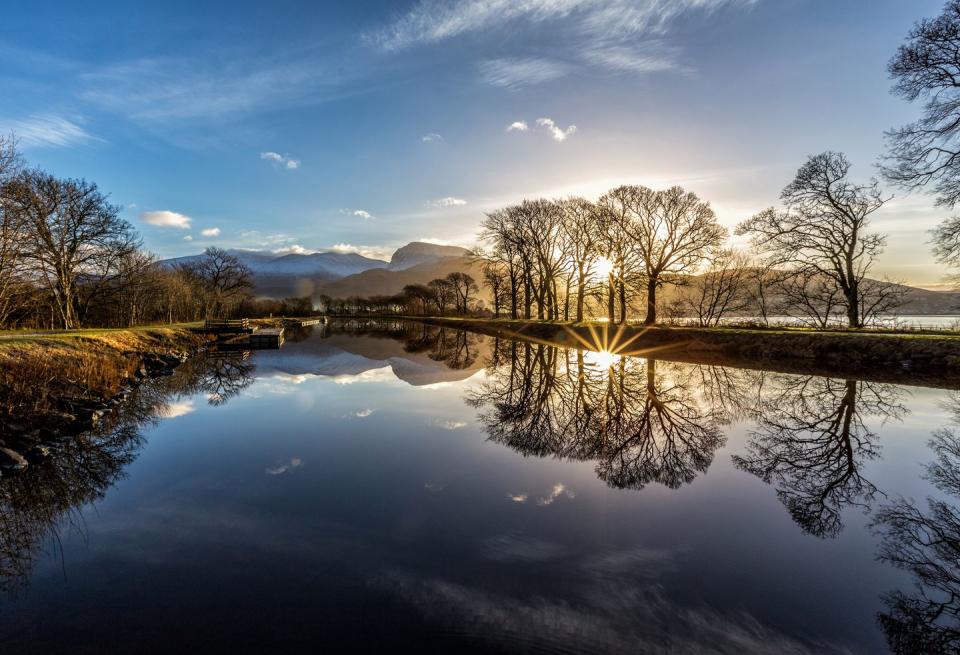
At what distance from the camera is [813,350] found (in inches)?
866

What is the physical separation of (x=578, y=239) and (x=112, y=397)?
1678 inches

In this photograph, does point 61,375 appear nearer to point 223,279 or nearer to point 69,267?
point 69,267

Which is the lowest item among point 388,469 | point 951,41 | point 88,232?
point 388,469

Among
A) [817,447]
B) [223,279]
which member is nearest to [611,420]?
[817,447]

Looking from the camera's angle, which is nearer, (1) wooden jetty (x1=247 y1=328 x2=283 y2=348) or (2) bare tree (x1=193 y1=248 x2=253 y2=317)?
(1) wooden jetty (x1=247 y1=328 x2=283 y2=348)

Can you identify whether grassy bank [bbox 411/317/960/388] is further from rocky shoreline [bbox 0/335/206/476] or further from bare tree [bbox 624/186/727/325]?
rocky shoreline [bbox 0/335/206/476]

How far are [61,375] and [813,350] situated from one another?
34459 millimetres

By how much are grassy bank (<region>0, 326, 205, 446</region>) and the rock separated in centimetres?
144

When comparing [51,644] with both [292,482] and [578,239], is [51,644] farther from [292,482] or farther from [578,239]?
[578,239]

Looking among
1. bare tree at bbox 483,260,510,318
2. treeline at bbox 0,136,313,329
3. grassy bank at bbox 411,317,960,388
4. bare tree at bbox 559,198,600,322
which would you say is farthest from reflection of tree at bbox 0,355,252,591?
bare tree at bbox 483,260,510,318

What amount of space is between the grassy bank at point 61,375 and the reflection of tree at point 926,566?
54.3 ft

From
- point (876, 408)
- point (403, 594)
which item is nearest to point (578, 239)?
point (876, 408)

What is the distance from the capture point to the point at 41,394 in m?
12.3

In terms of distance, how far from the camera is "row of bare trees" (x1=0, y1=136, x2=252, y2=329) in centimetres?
2298
